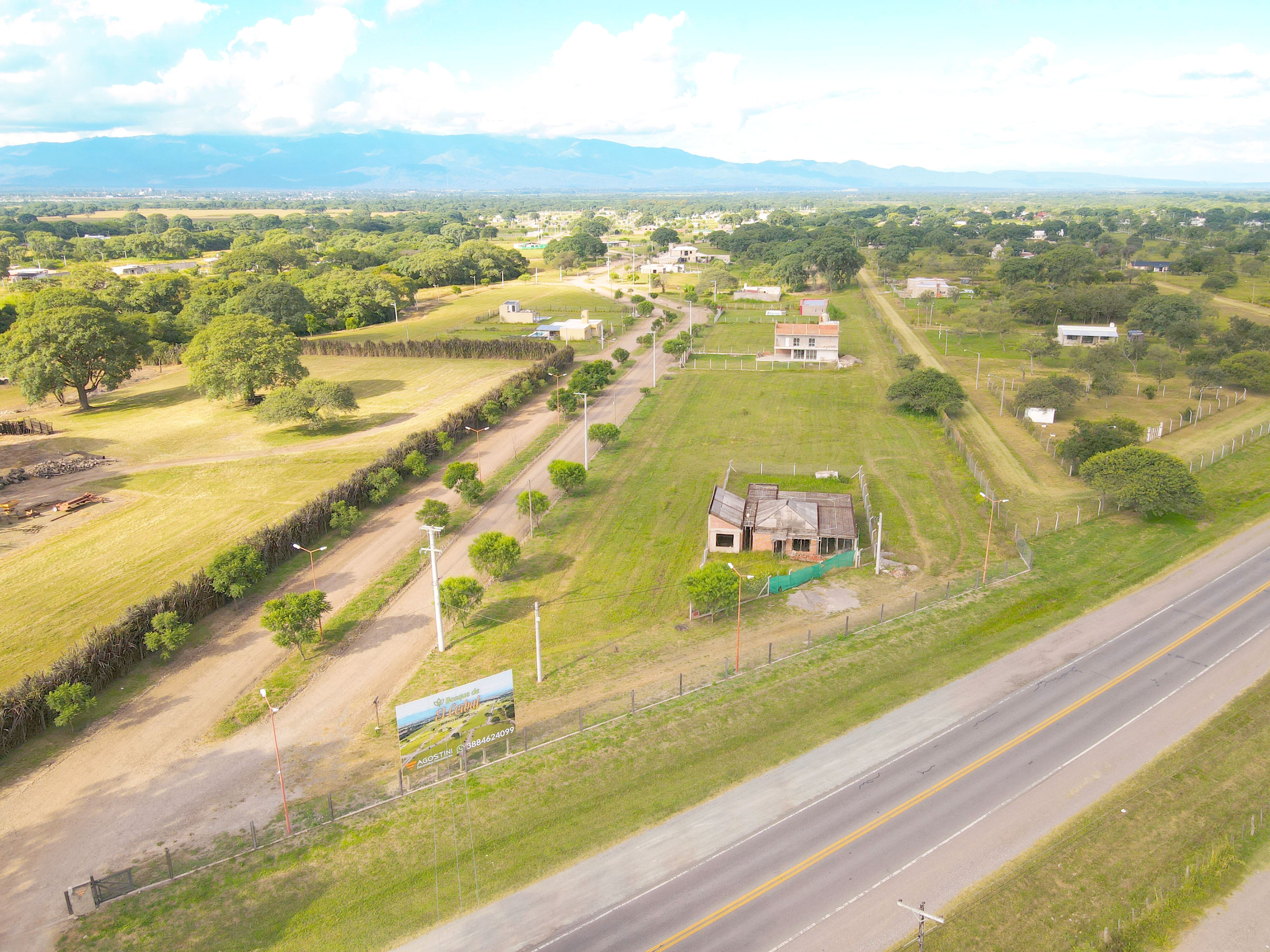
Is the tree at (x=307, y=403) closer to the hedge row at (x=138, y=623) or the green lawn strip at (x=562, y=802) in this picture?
the hedge row at (x=138, y=623)

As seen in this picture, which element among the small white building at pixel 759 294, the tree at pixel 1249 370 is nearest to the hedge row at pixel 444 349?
the small white building at pixel 759 294

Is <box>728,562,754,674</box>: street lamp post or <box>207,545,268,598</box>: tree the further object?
<box>207,545,268,598</box>: tree

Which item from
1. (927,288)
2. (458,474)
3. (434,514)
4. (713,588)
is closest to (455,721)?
(713,588)

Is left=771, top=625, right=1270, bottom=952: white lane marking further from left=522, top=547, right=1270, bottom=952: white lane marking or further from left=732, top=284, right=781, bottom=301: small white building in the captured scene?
left=732, top=284, right=781, bottom=301: small white building

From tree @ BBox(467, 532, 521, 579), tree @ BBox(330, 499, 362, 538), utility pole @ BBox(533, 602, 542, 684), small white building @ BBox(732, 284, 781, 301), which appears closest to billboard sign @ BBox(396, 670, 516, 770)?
utility pole @ BBox(533, 602, 542, 684)

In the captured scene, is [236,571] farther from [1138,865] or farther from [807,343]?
[807,343]

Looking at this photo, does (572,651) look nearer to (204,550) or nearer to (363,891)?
(363,891)
